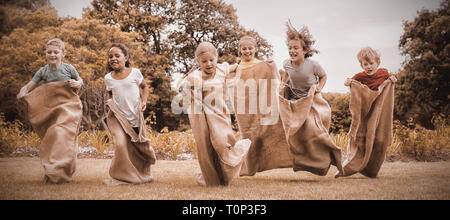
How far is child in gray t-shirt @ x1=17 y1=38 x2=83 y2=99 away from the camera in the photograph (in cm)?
525

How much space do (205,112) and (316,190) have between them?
1.77m

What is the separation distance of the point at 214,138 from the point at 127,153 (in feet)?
4.95

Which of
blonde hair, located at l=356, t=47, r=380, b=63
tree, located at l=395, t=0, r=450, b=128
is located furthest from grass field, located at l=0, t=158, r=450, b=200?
tree, located at l=395, t=0, r=450, b=128

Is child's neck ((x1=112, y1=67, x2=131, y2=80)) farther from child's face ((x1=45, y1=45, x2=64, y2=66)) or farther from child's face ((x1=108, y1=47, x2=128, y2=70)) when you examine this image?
child's face ((x1=45, y1=45, x2=64, y2=66))

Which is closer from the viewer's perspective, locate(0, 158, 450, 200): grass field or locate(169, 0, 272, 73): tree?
locate(0, 158, 450, 200): grass field

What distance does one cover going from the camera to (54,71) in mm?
5387

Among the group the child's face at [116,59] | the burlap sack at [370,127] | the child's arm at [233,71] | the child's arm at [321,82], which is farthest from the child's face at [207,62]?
the burlap sack at [370,127]

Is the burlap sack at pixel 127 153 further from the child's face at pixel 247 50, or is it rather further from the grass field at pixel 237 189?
the child's face at pixel 247 50

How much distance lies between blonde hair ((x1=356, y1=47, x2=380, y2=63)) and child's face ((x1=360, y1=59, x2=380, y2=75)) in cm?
3

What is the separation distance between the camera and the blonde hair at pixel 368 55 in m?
5.70

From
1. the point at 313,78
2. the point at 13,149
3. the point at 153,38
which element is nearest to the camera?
the point at 313,78
